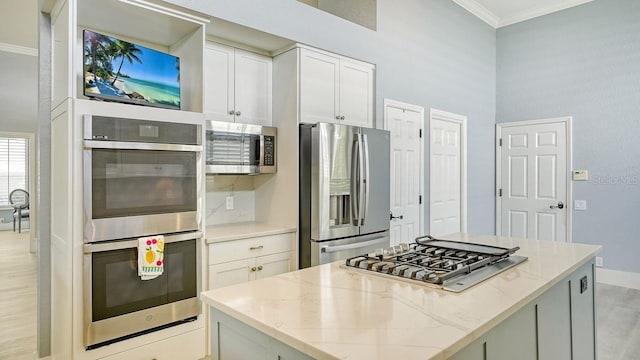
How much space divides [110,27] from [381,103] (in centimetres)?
251

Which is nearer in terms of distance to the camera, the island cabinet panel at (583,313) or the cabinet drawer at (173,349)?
the island cabinet panel at (583,313)

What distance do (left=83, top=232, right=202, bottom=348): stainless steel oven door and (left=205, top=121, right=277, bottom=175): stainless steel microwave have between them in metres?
0.68

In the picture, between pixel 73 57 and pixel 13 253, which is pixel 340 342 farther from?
pixel 13 253

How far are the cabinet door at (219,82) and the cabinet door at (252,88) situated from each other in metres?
0.07

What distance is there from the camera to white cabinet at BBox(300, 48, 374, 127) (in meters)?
3.35

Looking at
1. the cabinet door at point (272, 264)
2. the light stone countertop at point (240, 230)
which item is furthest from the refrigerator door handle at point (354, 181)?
the cabinet door at point (272, 264)

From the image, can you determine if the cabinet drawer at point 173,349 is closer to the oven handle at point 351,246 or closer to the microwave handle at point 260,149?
the oven handle at point 351,246

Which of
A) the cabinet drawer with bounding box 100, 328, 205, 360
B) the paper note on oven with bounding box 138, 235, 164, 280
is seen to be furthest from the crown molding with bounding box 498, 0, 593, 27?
the cabinet drawer with bounding box 100, 328, 205, 360

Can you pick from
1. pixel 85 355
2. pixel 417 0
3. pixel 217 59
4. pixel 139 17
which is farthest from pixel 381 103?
pixel 85 355

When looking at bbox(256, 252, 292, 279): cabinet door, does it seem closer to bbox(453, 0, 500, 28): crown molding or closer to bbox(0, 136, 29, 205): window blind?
bbox(453, 0, 500, 28): crown molding

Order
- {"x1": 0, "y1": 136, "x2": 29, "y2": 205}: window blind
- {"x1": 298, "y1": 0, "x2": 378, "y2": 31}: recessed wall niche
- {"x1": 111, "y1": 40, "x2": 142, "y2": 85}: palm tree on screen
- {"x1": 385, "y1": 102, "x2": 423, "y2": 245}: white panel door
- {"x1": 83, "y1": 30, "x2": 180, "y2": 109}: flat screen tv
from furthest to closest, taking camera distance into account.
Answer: {"x1": 0, "y1": 136, "x2": 29, "y2": 205}: window blind → {"x1": 385, "y1": 102, "x2": 423, "y2": 245}: white panel door → {"x1": 298, "y1": 0, "x2": 378, "y2": 31}: recessed wall niche → {"x1": 111, "y1": 40, "x2": 142, "y2": 85}: palm tree on screen → {"x1": 83, "y1": 30, "x2": 180, "y2": 109}: flat screen tv

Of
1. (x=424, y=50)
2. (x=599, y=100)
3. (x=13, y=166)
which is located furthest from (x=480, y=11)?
(x=13, y=166)

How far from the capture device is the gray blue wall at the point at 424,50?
3.13m

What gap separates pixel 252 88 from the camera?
3.38 metres
